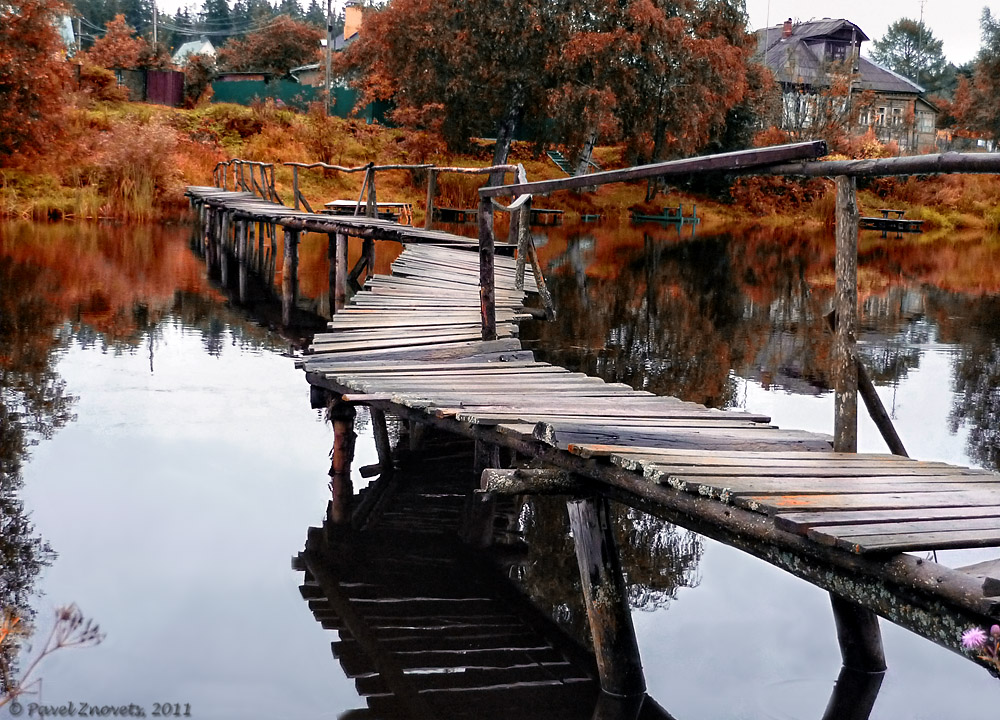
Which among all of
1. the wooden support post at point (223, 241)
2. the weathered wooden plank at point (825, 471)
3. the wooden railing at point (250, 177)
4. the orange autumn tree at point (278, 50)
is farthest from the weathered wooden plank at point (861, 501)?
the orange autumn tree at point (278, 50)

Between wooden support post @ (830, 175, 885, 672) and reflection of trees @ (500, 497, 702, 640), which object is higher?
wooden support post @ (830, 175, 885, 672)

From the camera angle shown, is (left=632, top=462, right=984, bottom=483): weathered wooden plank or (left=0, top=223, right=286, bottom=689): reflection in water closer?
(left=632, top=462, right=984, bottom=483): weathered wooden plank

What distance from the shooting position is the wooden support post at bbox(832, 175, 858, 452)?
14.5 feet

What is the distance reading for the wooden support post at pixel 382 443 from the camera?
7.68 m

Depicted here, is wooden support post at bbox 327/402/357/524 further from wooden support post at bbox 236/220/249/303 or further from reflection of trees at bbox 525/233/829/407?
wooden support post at bbox 236/220/249/303

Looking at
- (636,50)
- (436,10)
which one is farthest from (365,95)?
(636,50)

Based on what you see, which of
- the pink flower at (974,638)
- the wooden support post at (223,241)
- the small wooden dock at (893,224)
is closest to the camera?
the pink flower at (974,638)

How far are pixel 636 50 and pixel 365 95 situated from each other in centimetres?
1045

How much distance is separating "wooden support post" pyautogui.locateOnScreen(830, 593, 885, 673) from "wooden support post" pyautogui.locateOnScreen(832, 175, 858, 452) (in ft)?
2.40

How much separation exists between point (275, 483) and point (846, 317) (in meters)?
4.10

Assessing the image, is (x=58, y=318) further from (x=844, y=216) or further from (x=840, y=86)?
(x=840, y=86)

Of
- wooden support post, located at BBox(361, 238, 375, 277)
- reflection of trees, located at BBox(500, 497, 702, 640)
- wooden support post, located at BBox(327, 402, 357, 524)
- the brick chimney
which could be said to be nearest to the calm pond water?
reflection of trees, located at BBox(500, 497, 702, 640)

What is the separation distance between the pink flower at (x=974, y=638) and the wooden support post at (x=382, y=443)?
5175 mm

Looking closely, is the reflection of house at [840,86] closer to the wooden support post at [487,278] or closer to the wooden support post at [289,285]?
the wooden support post at [289,285]
